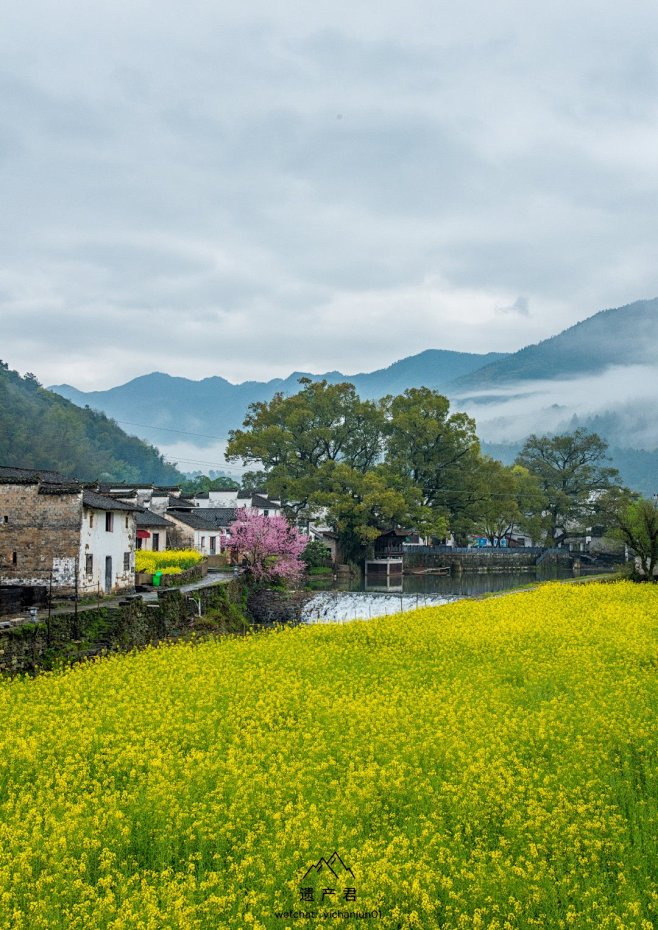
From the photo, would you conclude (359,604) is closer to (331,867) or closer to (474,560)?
(474,560)

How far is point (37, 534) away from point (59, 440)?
106 m

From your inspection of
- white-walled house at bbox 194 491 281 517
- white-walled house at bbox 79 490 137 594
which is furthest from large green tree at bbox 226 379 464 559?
white-walled house at bbox 79 490 137 594

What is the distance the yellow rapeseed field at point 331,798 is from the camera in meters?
8.74

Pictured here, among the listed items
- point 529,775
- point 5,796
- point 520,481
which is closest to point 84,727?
point 5,796

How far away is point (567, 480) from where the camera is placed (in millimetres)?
104000

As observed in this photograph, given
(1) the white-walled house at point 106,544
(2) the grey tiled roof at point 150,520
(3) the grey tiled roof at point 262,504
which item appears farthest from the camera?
(3) the grey tiled roof at point 262,504

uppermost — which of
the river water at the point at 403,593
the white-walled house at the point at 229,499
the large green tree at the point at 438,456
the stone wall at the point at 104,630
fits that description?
the large green tree at the point at 438,456

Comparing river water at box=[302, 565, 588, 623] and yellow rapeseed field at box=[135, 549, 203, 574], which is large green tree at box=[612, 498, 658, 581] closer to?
river water at box=[302, 565, 588, 623]

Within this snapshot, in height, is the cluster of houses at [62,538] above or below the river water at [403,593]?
Answer: above

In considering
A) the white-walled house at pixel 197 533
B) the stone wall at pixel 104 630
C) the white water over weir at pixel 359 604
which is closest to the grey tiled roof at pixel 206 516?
the white-walled house at pixel 197 533

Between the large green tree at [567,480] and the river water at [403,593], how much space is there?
10.9 metres

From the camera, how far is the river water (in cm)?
5003

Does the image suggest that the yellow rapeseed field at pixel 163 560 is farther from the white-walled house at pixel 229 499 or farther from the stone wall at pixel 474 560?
the stone wall at pixel 474 560

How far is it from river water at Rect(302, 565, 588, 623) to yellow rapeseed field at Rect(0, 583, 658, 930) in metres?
23.2
